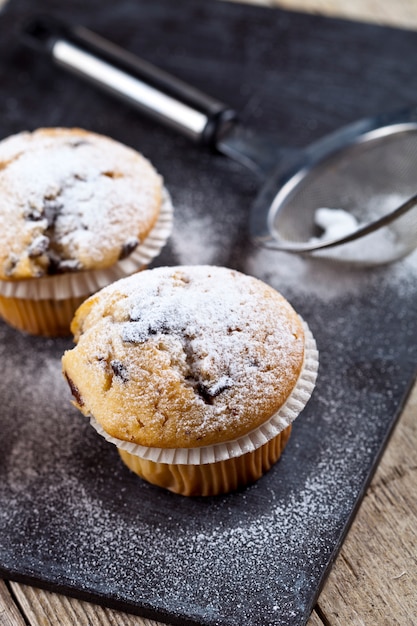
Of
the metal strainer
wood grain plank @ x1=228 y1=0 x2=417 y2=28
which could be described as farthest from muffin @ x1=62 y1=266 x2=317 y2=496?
wood grain plank @ x1=228 y1=0 x2=417 y2=28

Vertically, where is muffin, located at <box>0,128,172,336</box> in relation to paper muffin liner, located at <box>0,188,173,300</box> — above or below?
above

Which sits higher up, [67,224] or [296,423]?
[67,224]

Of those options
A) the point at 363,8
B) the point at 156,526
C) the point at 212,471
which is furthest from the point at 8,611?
the point at 363,8

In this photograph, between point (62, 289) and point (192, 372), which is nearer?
point (192, 372)

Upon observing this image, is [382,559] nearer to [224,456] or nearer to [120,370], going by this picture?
[224,456]

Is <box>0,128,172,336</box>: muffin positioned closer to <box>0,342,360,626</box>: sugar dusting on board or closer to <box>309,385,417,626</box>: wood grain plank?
<box>0,342,360,626</box>: sugar dusting on board

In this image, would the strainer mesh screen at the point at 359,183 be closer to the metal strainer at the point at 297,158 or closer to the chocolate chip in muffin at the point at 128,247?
the metal strainer at the point at 297,158

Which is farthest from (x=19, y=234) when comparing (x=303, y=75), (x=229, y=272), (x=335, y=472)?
(x=303, y=75)

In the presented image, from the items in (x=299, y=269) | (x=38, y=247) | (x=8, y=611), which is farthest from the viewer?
(x=299, y=269)
